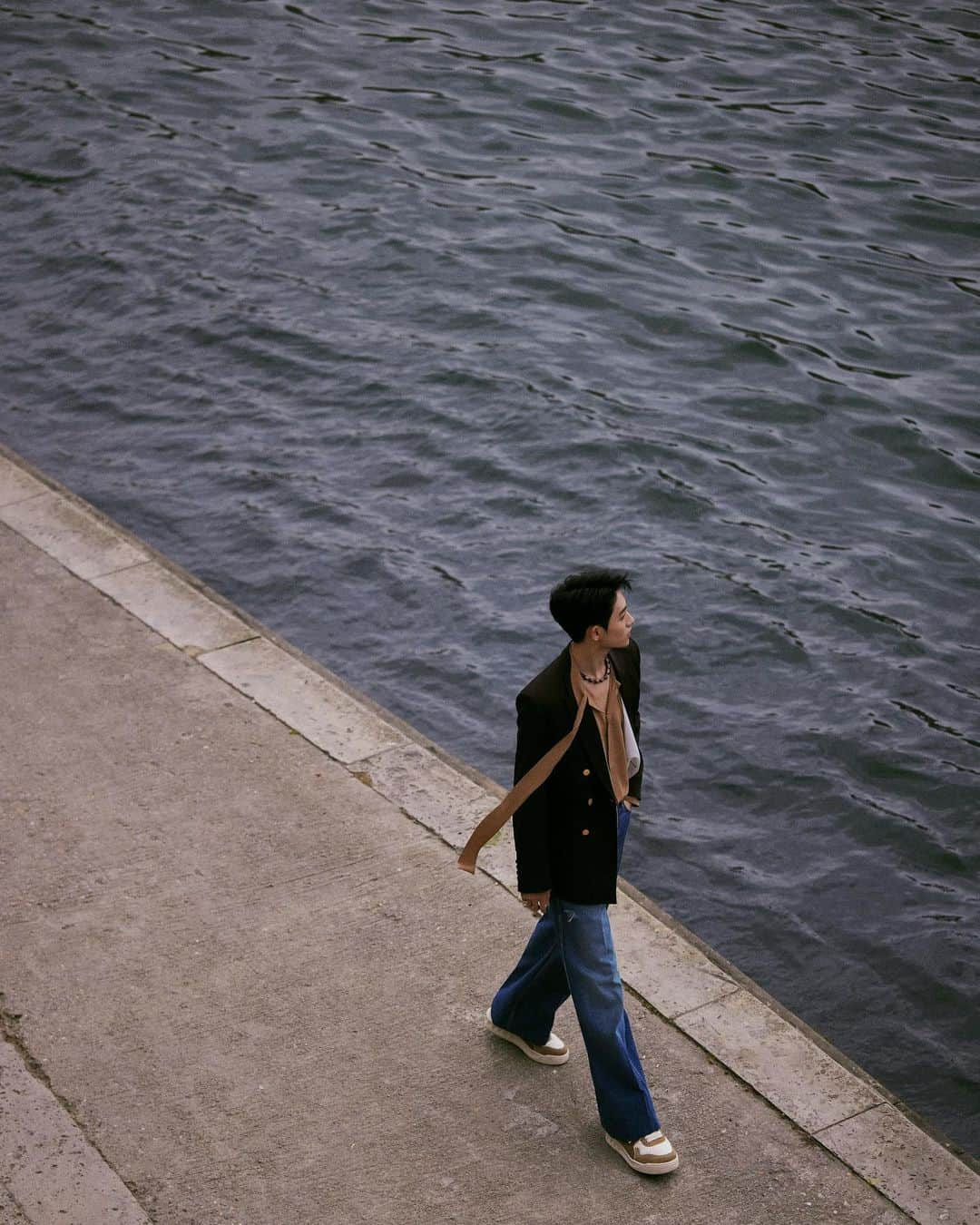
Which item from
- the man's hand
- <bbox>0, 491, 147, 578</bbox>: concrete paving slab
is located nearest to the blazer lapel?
the man's hand

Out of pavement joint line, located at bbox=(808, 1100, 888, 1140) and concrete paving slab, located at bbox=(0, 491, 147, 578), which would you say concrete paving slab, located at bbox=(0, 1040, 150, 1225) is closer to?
pavement joint line, located at bbox=(808, 1100, 888, 1140)

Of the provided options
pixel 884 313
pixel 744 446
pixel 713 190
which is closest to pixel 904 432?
pixel 744 446

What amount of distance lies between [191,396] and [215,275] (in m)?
2.05

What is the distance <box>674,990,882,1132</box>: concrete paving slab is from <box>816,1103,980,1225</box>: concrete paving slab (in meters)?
0.07

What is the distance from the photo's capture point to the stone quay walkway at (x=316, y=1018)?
16.2 ft

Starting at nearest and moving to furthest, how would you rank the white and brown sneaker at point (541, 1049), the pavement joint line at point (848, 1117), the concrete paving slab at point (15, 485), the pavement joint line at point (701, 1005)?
1. the pavement joint line at point (848, 1117)
2. the white and brown sneaker at point (541, 1049)
3. the pavement joint line at point (701, 1005)
4. the concrete paving slab at point (15, 485)

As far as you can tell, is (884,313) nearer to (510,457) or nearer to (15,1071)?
(510,457)

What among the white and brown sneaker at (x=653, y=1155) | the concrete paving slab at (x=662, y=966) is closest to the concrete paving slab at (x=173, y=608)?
the concrete paving slab at (x=662, y=966)

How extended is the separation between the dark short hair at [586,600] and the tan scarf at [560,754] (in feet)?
0.62

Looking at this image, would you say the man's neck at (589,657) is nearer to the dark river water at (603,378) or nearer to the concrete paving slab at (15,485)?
the dark river water at (603,378)

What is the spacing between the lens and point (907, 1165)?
5090 mm

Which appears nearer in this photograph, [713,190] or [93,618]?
[93,618]

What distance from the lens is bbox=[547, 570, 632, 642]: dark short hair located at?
15.5 ft

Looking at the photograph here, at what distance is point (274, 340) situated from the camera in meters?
12.2
